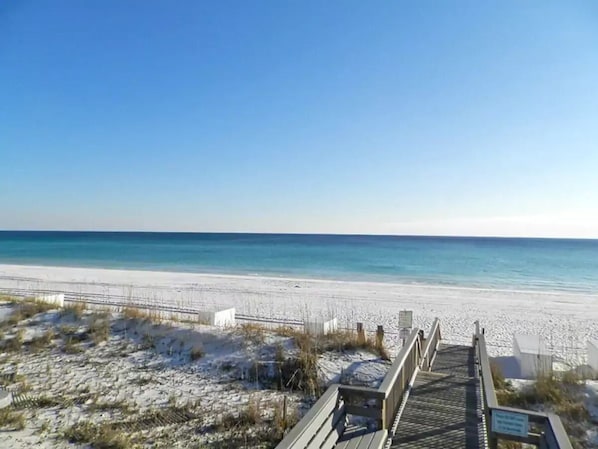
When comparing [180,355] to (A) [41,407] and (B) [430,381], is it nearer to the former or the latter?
(A) [41,407]

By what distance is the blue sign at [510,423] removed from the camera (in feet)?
11.5

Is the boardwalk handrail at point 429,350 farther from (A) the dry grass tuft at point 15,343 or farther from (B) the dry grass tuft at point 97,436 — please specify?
(A) the dry grass tuft at point 15,343

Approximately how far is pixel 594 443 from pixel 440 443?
84.1 inches

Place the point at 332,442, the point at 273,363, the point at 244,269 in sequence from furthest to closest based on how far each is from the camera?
the point at 244,269 < the point at 273,363 < the point at 332,442

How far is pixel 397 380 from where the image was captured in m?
4.88

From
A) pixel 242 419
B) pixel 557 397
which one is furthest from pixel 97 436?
pixel 557 397

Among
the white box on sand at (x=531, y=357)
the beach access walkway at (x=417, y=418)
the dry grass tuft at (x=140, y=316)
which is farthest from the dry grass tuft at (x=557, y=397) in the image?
the dry grass tuft at (x=140, y=316)

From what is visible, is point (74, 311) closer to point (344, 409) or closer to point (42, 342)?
point (42, 342)

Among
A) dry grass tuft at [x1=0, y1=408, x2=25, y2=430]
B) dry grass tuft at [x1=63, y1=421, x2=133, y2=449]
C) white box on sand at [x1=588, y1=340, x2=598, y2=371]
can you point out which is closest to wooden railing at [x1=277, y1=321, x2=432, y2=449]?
dry grass tuft at [x1=63, y1=421, x2=133, y2=449]

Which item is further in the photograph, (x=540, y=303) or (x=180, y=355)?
(x=540, y=303)

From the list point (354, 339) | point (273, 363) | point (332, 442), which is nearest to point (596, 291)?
point (354, 339)

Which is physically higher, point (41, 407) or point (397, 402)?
point (397, 402)

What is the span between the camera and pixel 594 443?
4766 millimetres

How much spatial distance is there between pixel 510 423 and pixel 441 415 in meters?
1.46
